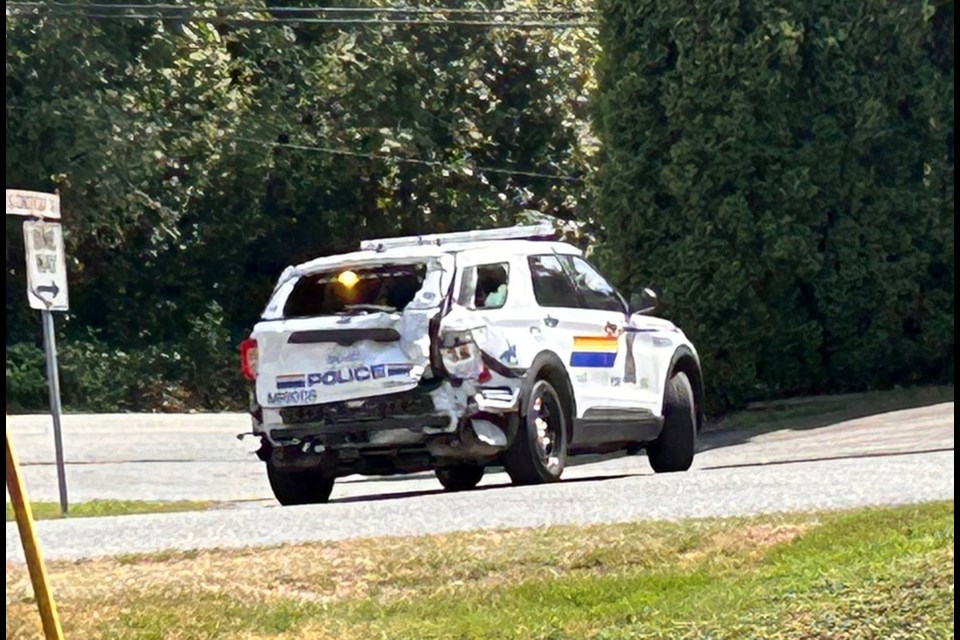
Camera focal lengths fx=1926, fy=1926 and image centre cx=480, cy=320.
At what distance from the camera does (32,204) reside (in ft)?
50.7

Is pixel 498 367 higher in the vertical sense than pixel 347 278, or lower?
lower

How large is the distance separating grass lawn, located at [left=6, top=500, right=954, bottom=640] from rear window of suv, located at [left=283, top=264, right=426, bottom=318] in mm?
4171

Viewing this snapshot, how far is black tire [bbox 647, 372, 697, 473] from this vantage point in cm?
1623

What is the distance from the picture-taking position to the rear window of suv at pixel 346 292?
1415 centimetres

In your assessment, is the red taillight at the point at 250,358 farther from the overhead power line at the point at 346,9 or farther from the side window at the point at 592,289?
the overhead power line at the point at 346,9

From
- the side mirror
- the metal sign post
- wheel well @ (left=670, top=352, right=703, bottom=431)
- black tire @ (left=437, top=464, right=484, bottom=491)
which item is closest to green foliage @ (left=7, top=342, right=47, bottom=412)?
the metal sign post

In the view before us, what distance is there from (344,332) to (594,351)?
7.66 ft

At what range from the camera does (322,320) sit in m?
13.8

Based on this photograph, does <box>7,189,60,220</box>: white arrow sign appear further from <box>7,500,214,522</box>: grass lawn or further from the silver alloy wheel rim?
the silver alloy wheel rim

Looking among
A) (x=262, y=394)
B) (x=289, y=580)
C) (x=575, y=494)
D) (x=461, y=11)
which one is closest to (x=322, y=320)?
(x=262, y=394)

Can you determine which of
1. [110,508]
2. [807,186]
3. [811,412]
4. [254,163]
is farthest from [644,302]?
[254,163]

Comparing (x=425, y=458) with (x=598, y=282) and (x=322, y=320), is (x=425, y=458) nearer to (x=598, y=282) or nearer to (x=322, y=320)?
(x=322, y=320)

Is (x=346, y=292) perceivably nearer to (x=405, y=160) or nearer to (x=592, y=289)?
(x=592, y=289)

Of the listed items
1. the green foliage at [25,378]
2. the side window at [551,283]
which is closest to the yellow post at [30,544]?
the side window at [551,283]
